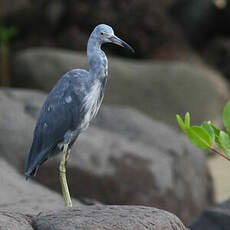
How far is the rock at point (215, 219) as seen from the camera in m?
4.03

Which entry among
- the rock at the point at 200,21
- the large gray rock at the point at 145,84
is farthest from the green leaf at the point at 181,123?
the rock at the point at 200,21

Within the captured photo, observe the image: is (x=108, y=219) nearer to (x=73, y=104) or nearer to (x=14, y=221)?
(x=14, y=221)

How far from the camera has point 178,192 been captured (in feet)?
17.3

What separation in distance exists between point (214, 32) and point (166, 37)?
1.25m

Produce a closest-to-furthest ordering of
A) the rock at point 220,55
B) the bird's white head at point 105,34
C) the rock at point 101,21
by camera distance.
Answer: the bird's white head at point 105,34 < the rock at point 101,21 < the rock at point 220,55

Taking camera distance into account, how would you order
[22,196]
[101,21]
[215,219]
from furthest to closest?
[101,21] → [215,219] → [22,196]

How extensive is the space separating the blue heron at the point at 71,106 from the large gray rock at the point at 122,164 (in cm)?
183

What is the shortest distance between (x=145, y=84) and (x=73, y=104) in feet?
18.8

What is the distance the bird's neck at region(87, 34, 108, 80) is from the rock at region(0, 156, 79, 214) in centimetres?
98

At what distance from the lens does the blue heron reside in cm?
282

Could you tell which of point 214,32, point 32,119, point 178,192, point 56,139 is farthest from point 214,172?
point 56,139

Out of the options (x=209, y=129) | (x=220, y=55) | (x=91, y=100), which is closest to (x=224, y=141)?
(x=209, y=129)

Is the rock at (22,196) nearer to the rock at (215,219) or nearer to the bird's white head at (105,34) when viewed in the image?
the rock at (215,219)

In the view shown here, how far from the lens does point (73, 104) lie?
291 centimetres
